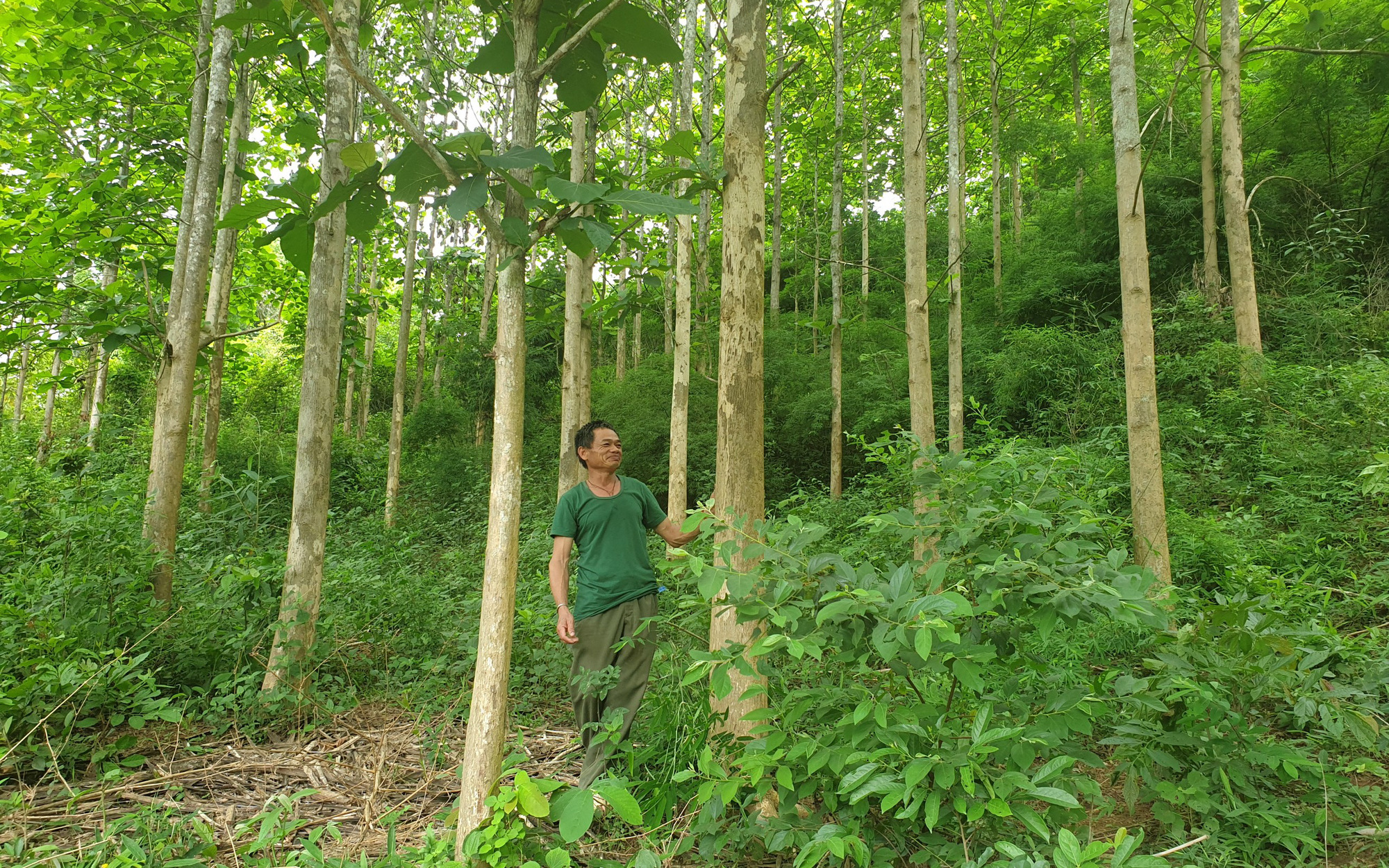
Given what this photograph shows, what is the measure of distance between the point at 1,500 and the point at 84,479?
1.52 metres

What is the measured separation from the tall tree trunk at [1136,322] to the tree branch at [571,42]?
178 inches

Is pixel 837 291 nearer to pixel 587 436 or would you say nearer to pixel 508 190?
pixel 587 436

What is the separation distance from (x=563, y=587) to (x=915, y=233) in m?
5.03

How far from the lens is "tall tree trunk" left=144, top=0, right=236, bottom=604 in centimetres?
444

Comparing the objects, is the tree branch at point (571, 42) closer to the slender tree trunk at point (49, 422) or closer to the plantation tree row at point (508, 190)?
the plantation tree row at point (508, 190)

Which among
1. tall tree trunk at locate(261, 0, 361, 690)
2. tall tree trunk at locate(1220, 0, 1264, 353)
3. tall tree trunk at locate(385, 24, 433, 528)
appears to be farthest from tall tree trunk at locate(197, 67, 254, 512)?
tall tree trunk at locate(1220, 0, 1264, 353)

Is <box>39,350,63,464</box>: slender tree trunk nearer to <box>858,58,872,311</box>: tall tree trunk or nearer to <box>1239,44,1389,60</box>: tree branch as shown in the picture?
<box>858,58,872,311</box>: tall tree trunk

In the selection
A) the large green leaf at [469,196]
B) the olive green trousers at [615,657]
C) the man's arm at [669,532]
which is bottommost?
the olive green trousers at [615,657]

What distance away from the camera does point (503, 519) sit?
2.20m

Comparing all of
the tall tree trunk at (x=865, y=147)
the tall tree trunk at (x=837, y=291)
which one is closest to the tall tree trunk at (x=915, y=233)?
the tall tree trunk at (x=837, y=291)

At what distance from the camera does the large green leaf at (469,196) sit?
176 cm

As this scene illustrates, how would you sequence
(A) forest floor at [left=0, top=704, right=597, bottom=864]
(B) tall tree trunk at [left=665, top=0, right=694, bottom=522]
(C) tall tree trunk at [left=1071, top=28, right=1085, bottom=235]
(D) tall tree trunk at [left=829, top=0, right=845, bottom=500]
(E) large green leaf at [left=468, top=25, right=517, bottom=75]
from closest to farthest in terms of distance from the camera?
(E) large green leaf at [left=468, top=25, right=517, bottom=75], (A) forest floor at [left=0, top=704, right=597, bottom=864], (B) tall tree trunk at [left=665, top=0, right=694, bottom=522], (D) tall tree trunk at [left=829, top=0, right=845, bottom=500], (C) tall tree trunk at [left=1071, top=28, right=1085, bottom=235]

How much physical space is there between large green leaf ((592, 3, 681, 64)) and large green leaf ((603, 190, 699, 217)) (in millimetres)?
539

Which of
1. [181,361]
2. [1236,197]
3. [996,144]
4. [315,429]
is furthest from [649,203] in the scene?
[996,144]
